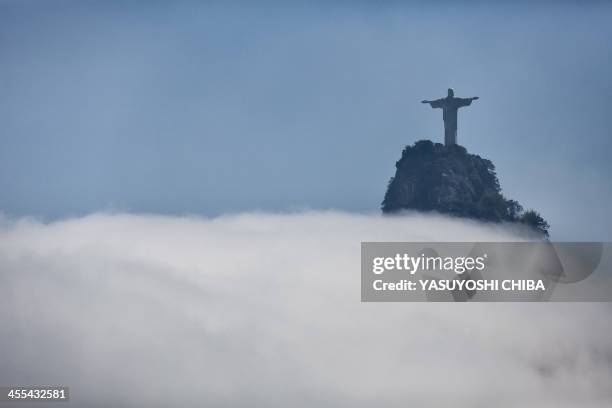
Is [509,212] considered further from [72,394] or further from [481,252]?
[72,394]

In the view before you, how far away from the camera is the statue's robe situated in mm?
102250

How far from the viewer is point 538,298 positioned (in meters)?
115

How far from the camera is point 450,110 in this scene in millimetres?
103562

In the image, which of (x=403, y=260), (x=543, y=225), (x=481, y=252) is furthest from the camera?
(x=543, y=225)

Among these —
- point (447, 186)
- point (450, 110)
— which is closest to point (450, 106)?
point (450, 110)

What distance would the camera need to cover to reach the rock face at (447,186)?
4473 inches

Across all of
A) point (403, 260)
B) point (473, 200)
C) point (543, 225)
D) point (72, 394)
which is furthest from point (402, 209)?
point (72, 394)

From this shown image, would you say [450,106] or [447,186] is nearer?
[450,106]

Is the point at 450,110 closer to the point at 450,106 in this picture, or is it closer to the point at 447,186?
the point at 450,106

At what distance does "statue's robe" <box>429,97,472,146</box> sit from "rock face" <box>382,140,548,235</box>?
4.86 meters

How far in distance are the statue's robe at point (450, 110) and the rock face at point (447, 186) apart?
486 cm

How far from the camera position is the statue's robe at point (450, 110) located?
10225cm

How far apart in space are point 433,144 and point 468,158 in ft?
14.5

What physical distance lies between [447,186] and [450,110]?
47.4 ft
